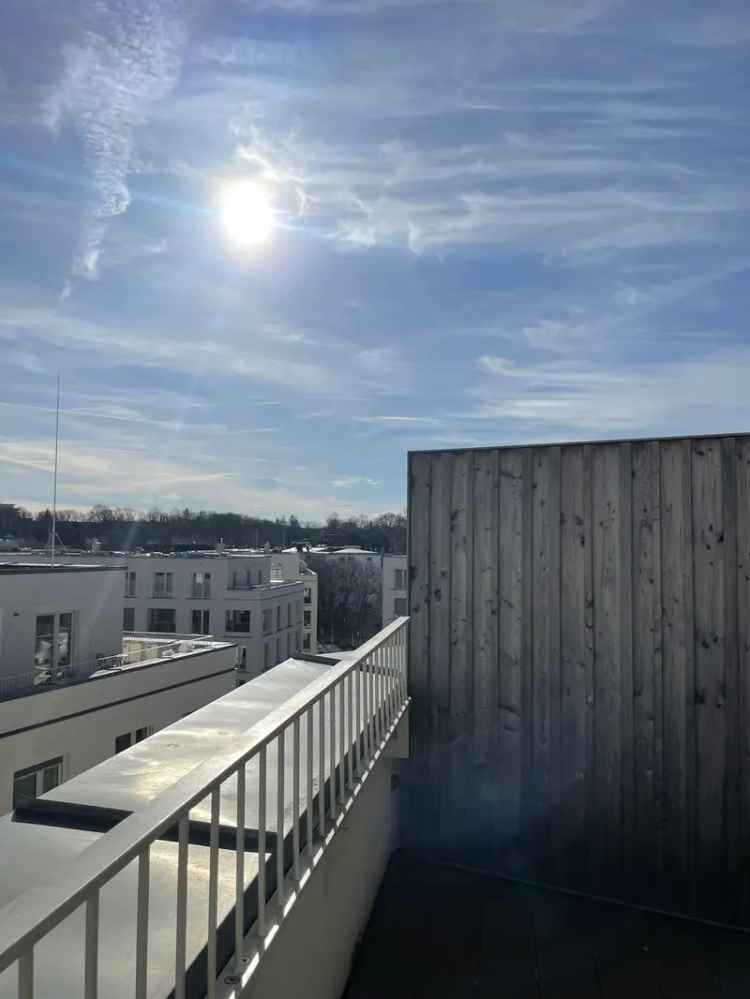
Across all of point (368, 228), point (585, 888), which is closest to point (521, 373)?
point (368, 228)

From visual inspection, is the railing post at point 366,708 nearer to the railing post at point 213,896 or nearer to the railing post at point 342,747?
the railing post at point 342,747

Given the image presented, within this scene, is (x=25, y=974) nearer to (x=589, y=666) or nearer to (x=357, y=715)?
(x=357, y=715)

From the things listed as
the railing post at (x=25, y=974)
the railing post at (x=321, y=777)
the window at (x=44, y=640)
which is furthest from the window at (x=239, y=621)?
the railing post at (x=25, y=974)

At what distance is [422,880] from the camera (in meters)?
3.99

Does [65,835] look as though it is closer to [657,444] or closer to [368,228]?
[657,444]

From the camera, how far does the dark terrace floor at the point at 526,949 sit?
3.02 meters

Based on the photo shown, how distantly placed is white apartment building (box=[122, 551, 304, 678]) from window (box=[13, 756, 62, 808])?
42.0 feet

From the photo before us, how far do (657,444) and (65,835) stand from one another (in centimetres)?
359

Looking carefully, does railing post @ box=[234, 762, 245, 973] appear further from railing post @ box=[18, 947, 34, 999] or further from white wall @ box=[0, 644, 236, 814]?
white wall @ box=[0, 644, 236, 814]

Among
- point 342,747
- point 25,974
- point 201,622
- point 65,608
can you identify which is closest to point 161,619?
point 201,622

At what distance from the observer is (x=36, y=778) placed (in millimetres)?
9258

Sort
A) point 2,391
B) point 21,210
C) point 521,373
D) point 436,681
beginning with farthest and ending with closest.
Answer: point 2,391, point 521,373, point 21,210, point 436,681

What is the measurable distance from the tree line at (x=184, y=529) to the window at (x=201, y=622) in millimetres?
6711

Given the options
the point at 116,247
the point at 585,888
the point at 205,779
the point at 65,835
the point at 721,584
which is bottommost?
the point at 585,888
